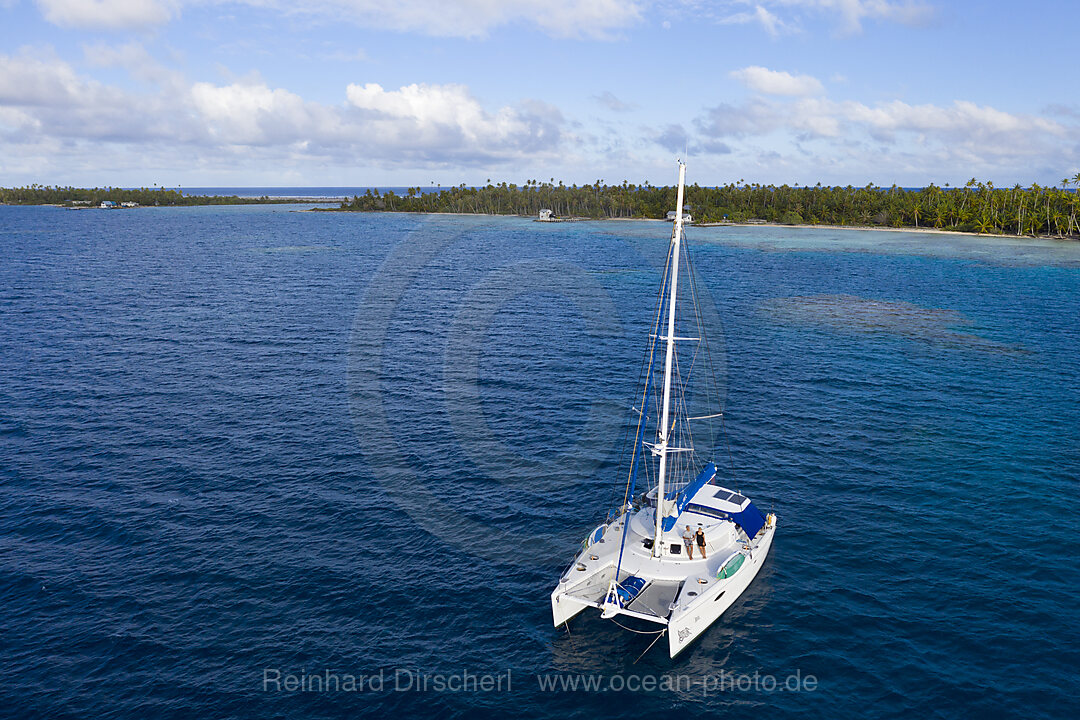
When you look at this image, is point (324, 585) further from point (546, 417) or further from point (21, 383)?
point (21, 383)

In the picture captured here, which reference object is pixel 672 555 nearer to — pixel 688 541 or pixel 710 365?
pixel 688 541

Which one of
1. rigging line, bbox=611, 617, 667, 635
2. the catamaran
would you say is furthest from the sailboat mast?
rigging line, bbox=611, 617, 667, 635

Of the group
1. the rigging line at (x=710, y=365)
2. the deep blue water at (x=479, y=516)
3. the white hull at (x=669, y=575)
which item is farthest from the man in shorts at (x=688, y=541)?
the rigging line at (x=710, y=365)

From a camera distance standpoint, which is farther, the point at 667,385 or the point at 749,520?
the point at 749,520

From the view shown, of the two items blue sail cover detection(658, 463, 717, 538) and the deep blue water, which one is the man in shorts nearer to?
blue sail cover detection(658, 463, 717, 538)

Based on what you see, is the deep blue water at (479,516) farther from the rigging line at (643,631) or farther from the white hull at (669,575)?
the white hull at (669,575)

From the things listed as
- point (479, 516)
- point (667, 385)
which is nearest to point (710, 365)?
point (479, 516)

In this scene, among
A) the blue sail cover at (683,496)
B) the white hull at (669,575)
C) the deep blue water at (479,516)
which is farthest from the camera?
the blue sail cover at (683,496)

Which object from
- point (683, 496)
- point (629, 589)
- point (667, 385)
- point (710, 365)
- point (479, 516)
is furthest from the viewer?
point (710, 365)
